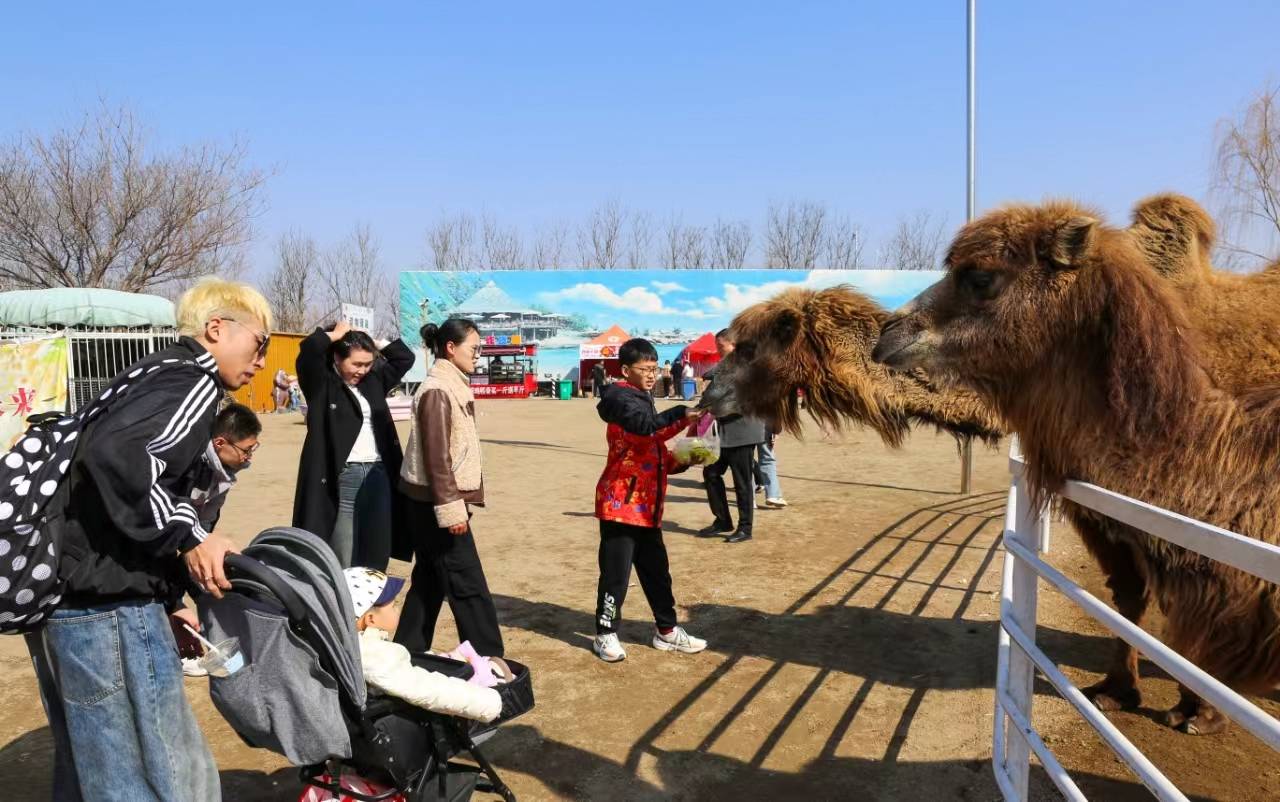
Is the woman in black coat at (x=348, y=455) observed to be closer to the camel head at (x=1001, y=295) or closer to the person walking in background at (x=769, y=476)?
the camel head at (x=1001, y=295)

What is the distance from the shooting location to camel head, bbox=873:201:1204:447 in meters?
2.59

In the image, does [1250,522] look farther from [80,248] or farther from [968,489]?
[80,248]

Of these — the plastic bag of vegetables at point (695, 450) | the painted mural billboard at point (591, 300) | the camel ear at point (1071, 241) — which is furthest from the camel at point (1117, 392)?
the painted mural billboard at point (591, 300)

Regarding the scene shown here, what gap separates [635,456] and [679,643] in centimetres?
125

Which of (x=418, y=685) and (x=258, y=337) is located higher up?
(x=258, y=337)

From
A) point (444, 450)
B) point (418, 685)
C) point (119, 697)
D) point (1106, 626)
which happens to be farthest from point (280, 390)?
point (1106, 626)

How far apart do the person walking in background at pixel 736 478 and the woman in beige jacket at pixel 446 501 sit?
441 cm

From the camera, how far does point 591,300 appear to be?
1742 inches

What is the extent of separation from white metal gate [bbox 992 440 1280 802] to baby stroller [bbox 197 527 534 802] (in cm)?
222

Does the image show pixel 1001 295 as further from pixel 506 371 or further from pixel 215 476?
pixel 506 371

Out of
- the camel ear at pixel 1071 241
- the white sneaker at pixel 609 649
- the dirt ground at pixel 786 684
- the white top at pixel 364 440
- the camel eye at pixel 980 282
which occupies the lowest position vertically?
the dirt ground at pixel 786 684

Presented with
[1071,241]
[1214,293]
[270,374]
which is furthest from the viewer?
[270,374]

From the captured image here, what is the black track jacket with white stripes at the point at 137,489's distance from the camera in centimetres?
207

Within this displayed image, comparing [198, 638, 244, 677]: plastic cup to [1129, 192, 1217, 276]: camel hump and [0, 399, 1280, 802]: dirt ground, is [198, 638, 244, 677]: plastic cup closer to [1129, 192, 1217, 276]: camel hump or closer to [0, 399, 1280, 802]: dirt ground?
[0, 399, 1280, 802]: dirt ground
